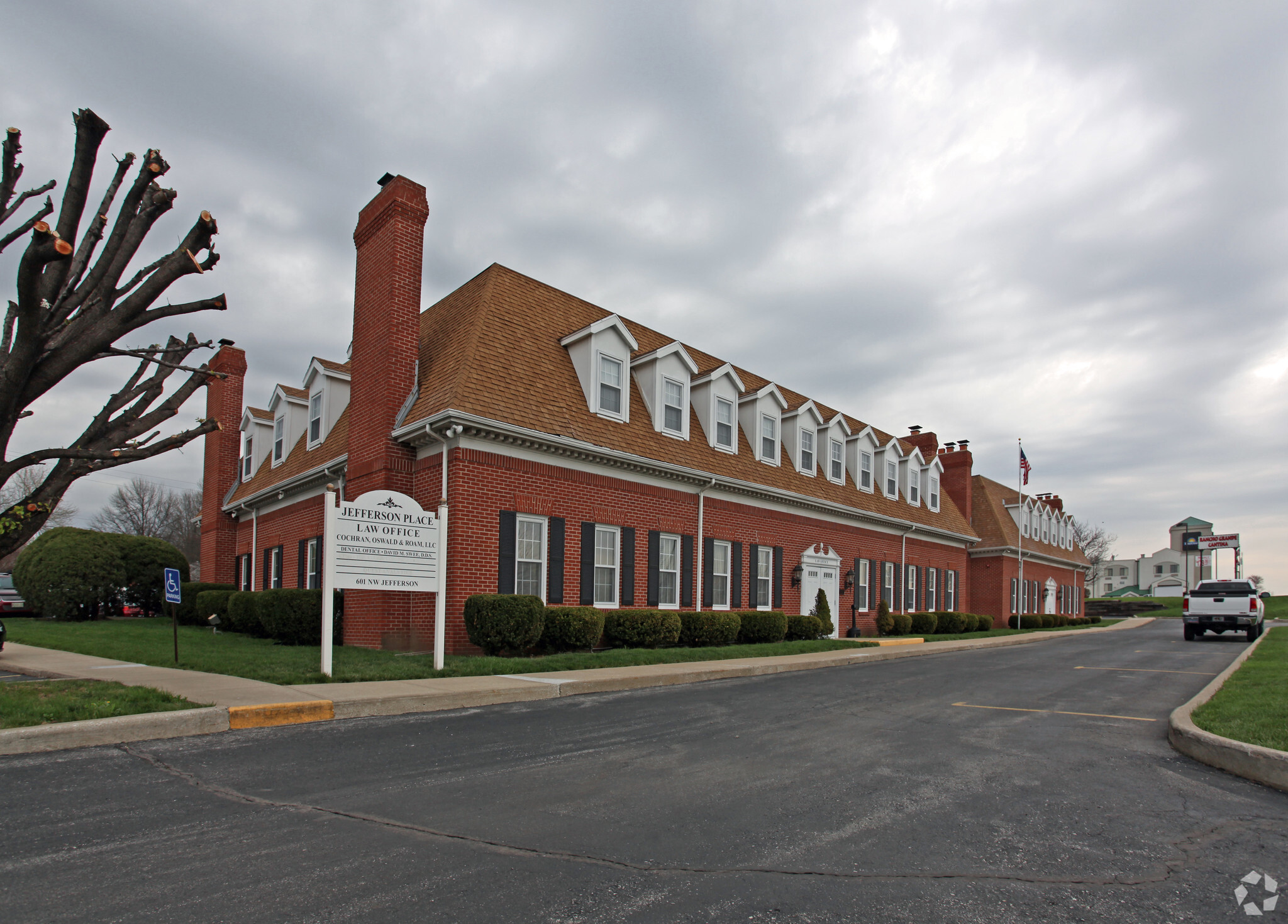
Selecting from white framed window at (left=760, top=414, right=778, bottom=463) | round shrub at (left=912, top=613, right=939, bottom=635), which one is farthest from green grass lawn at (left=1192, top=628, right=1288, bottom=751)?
round shrub at (left=912, top=613, right=939, bottom=635)

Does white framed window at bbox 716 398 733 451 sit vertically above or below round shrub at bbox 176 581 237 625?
above

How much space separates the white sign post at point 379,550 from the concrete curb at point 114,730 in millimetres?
3107

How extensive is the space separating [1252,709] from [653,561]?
12541 mm

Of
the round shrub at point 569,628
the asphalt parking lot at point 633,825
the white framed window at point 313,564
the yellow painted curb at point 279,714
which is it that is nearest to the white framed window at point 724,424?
the round shrub at point 569,628

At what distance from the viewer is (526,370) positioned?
58.8ft

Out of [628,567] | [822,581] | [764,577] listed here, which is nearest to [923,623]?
[822,581]

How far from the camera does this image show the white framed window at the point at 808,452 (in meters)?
26.9

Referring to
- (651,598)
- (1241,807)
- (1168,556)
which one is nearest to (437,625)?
(651,598)

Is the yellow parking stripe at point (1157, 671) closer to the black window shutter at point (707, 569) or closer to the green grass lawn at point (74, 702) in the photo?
the black window shutter at point (707, 569)

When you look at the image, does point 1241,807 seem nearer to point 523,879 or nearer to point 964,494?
point 523,879

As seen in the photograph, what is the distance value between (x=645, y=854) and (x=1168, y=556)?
515ft

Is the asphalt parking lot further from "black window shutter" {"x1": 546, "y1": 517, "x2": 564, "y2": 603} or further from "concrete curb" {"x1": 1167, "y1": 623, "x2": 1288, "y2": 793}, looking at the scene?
"black window shutter" {"x1": 546, "y1": 517, "x2": 564, "y2": 603}

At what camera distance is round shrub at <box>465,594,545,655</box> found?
1466cm

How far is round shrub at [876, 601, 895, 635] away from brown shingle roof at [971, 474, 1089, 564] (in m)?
14.4
